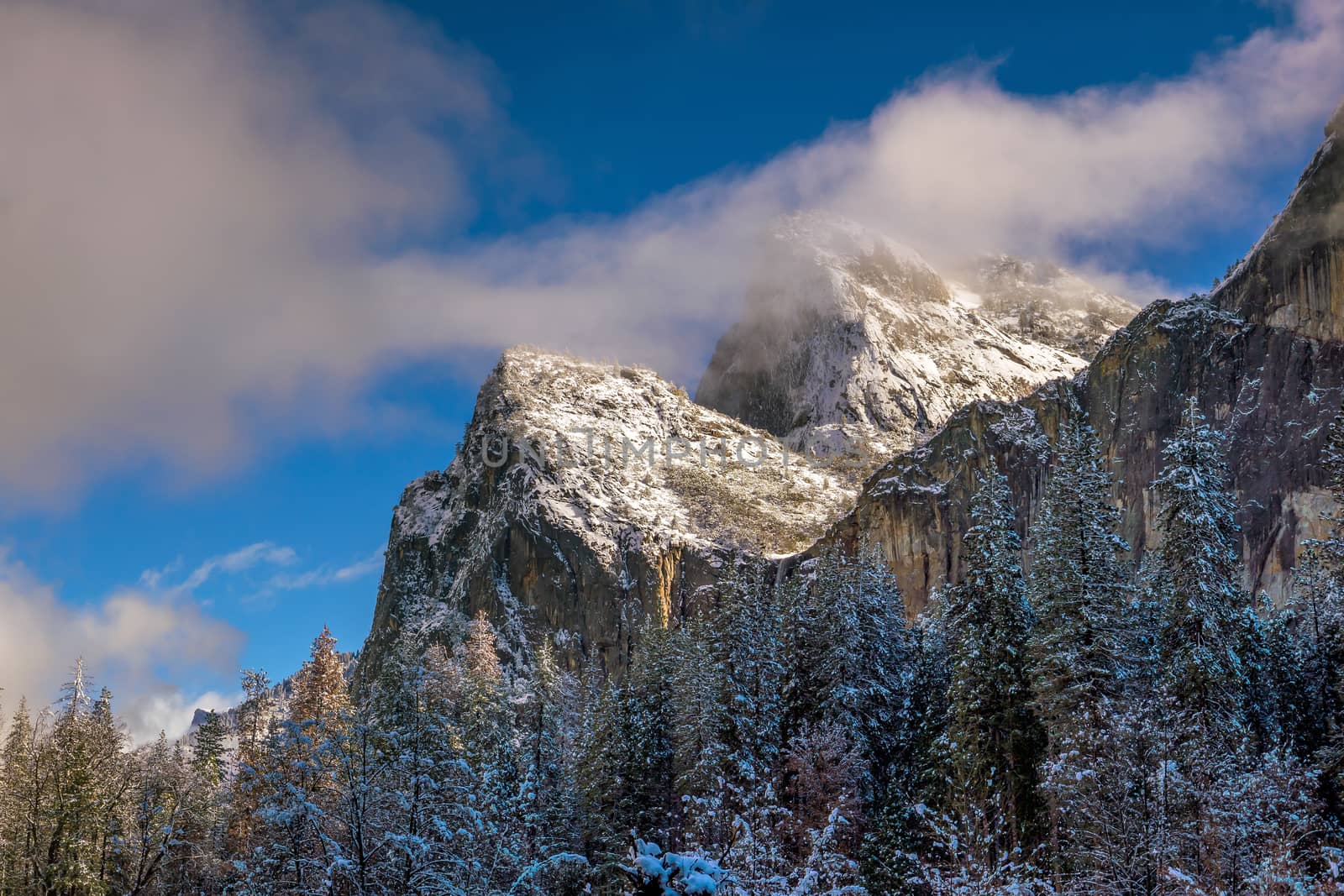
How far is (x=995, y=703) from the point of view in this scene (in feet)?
111

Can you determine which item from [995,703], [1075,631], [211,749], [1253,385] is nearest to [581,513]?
[211,749]

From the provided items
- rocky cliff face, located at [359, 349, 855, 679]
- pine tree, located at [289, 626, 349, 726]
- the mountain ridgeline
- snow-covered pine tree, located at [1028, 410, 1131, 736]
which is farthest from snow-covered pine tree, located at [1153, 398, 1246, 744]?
rocky cliff face, located at [359, 349, 855, 679]

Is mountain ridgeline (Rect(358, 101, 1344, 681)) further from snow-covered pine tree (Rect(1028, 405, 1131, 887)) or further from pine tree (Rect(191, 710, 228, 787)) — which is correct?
pine tree (Rect(191, 710, 228, 787))

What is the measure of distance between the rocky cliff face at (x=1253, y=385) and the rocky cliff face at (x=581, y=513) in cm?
5051

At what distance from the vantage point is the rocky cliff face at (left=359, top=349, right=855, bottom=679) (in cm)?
13950

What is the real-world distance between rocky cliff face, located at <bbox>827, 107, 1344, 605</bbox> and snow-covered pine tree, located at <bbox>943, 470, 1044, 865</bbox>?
33.0 meters

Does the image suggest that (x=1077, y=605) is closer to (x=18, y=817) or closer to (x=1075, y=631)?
(x=1075, y=631)

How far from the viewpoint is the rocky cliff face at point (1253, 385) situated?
69.0 m

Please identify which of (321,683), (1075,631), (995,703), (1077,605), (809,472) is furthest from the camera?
(809,472)

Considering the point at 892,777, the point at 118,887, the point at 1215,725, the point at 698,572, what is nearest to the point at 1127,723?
the point at 1215,725

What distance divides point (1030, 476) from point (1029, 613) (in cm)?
6906

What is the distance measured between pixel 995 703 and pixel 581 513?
115 meters

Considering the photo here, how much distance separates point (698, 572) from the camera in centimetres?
14288

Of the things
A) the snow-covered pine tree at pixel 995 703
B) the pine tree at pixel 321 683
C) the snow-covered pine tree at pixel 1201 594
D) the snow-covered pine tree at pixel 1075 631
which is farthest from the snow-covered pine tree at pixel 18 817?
the snow-covered pine tree at pixel 1201 594
